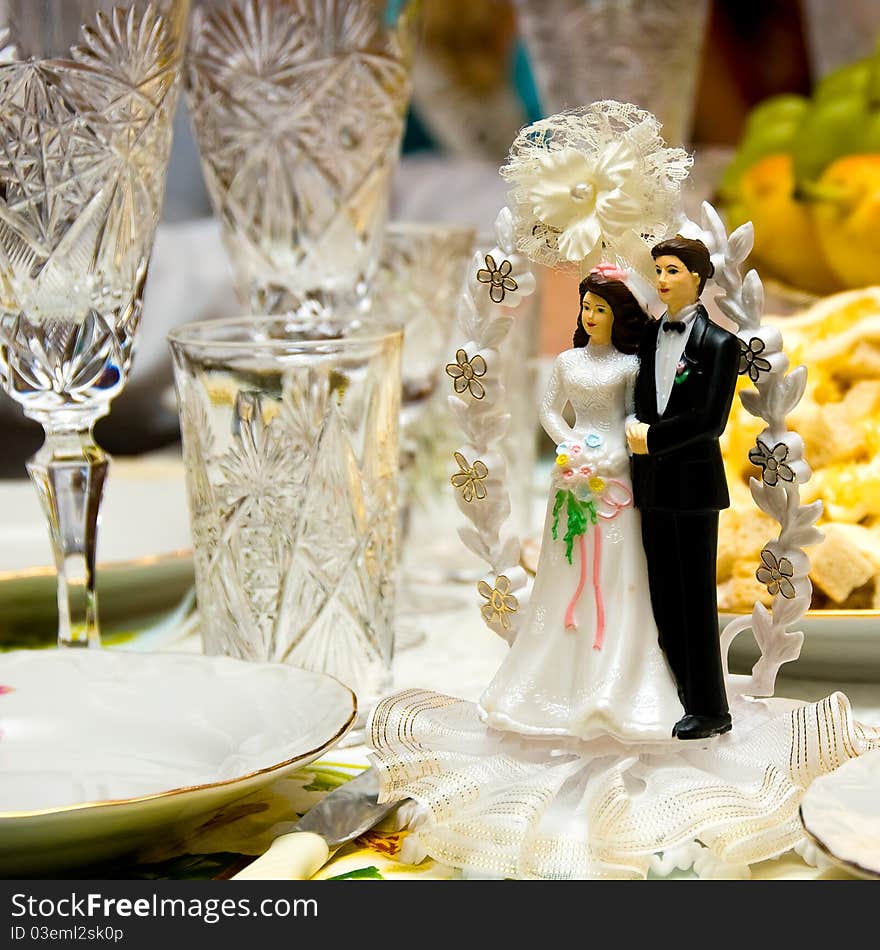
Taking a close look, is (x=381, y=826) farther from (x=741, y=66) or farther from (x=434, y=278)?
(x=741, y=66)

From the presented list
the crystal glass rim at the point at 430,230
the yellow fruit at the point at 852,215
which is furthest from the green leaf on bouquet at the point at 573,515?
the yellow fruit at the point at 852,215

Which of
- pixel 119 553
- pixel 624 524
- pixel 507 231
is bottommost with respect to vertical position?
pixel 119 553

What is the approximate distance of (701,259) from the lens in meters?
0.48

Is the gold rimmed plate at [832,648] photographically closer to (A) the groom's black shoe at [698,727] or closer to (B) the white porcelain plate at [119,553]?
(A) the groom's black shoe at [698,727]

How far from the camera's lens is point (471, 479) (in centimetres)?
52

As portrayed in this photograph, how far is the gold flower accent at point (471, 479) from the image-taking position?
1.69ft

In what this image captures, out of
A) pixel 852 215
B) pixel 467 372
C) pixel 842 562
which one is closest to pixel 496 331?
pixel 467 372

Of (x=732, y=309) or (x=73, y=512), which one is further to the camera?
(x=73, y=512)

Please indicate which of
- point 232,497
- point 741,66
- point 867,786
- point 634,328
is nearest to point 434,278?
point 232,497

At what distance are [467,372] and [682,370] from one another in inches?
3.1

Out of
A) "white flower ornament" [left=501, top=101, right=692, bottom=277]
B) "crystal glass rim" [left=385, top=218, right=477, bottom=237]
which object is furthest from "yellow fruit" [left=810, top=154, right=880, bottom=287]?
"white flower ornament" [left=501, top=101, right=692, bottom=277]

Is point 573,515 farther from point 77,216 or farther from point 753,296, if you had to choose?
point 77,216

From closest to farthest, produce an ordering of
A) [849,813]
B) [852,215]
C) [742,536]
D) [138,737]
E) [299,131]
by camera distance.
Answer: [849,813] → [138,737] → [742,536] → [299,131] → [852,215]

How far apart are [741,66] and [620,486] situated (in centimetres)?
178
